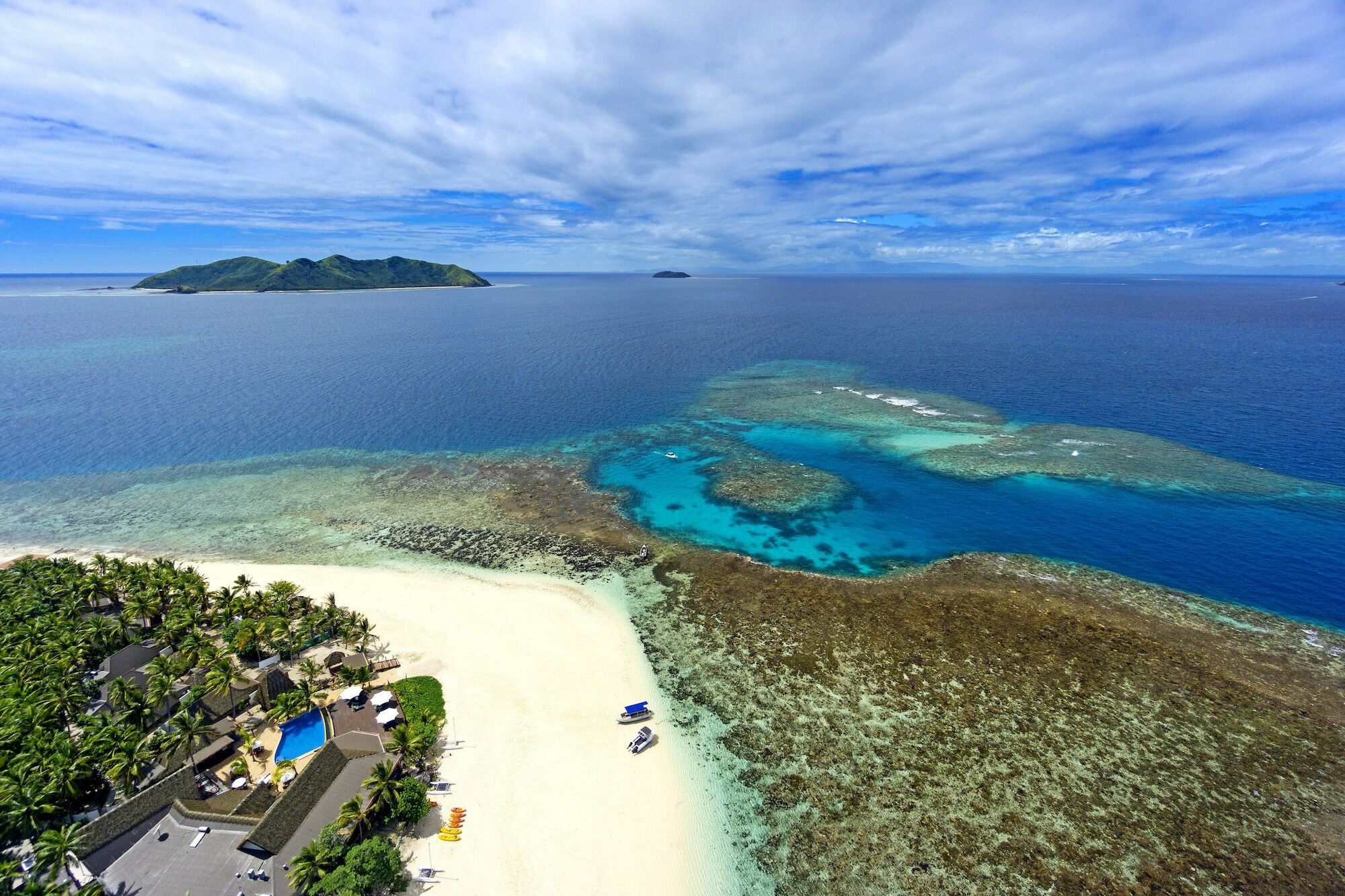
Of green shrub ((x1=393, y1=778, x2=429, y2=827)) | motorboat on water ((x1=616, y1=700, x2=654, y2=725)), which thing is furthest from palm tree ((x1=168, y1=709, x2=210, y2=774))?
motorboat on water ((x1=616, y1=700, x2=654, y2=725))

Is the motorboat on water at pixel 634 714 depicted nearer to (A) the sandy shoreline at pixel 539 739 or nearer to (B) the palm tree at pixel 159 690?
(A) the sandy shoreline at pixel 539 739

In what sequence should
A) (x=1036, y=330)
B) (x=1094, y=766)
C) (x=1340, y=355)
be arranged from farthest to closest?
1. (x=1036, y=330)
2. (x=1340, y=355)
3. (x=1094, y=766)

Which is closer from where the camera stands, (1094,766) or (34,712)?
(34,712)

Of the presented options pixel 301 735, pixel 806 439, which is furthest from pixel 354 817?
pixel 806 439

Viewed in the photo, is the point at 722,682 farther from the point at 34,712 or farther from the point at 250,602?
the point at 34,712

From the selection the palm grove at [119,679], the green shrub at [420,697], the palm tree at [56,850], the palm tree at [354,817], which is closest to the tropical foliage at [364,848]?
the palm tree at [354,817]

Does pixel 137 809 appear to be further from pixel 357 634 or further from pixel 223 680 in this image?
pixel 357 634

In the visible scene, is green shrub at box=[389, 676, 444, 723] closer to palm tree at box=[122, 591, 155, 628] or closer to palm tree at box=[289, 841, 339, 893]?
palm tree at box=[289, 841, 339, 893]

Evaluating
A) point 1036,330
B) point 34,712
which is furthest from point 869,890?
point 1036,330
